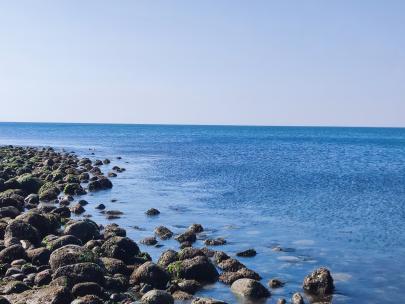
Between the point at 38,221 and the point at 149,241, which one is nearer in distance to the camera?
the point at 38,221

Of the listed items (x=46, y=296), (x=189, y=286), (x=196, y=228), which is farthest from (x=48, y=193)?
(x=46, y=296)

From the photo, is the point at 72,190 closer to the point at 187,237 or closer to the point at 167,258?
the point at 187,237

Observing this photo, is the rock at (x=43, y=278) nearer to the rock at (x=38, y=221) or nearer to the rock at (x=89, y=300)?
the rock at (x=89, y=300)

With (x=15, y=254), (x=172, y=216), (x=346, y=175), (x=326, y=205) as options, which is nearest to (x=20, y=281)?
(x=15, y=254)

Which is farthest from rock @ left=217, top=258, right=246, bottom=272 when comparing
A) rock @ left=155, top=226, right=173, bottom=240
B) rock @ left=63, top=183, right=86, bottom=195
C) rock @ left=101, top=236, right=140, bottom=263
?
rock @ left=63, top=183, right=86, bottom=195

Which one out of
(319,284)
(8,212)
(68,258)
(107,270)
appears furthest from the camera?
(8,212)

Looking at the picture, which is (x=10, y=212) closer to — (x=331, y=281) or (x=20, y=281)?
(x=20, y=281)

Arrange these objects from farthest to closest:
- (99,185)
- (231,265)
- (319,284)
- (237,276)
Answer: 1. (99,185)
2. (231,265)
3. (237,276)
4. (319,284)

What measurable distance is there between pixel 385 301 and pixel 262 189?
30616mm

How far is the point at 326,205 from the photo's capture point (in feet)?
134

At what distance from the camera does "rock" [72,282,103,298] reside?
685 inches

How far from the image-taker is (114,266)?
20797mm

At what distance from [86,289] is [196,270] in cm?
495

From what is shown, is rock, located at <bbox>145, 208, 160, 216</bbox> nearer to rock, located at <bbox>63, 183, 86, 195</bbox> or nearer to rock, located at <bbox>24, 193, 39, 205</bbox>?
rock, located at <bbox>24, 193, 39, 205</bbox>
